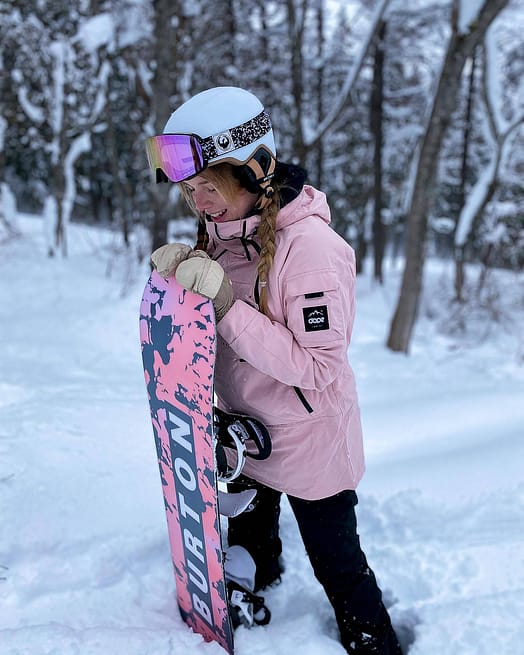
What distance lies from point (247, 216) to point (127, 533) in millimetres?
1487

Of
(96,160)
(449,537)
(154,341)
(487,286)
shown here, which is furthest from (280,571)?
(96,160)

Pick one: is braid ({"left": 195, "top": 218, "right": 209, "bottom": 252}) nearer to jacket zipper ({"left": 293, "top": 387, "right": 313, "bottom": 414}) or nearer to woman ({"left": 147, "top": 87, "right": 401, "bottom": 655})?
woman ({"left": 147, "top": 87, "right": 401, "bottom": 655})

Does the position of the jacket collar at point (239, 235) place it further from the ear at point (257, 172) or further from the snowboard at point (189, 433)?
the snowboard at point (189, 433)

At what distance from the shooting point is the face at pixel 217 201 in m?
1.43

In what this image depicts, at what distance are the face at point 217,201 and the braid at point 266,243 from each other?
56 mm

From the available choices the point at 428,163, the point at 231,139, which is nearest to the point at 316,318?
the point at 231,139

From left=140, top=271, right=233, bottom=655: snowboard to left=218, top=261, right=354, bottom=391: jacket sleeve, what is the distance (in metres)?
0.08

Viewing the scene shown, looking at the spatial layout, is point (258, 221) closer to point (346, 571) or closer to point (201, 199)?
point (201, 199)

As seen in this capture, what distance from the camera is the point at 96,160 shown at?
75.4 feet

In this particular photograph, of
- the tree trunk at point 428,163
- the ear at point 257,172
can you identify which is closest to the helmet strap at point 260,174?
the ear at point 257,172

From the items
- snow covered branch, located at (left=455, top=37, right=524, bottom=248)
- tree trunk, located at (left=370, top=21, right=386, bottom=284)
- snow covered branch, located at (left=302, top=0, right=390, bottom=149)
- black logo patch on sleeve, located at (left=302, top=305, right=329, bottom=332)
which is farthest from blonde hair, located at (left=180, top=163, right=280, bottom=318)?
tree trunk, located at (left=370, top=21, right=386, bottom=284)

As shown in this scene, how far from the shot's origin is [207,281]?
134 centimetres

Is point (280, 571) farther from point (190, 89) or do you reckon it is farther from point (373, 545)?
point (190, 89)

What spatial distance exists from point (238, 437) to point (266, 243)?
0.56m
